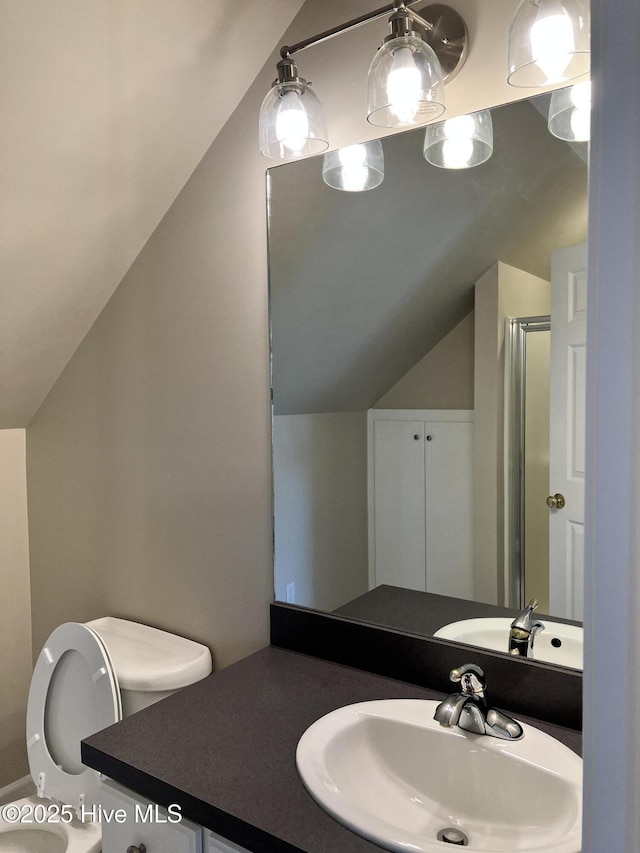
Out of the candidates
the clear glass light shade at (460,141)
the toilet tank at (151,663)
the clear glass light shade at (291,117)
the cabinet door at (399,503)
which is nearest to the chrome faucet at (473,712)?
the cabinet door at (399,503)

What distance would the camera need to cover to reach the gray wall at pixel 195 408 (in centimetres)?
156

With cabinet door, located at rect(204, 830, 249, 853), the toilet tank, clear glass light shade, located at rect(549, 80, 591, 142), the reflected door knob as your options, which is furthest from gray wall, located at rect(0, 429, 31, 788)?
clear glass light shade, located at rect(549, 80, 591, 142)

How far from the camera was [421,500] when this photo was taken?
4.53 ft

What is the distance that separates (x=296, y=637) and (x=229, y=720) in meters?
0.34

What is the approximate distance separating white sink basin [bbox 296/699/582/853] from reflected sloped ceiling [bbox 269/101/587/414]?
68cm

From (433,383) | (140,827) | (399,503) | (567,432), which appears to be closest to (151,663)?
(140,827)

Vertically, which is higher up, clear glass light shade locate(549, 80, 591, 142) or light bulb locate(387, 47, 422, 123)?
light bulb locate(387, 47, 422, 123)

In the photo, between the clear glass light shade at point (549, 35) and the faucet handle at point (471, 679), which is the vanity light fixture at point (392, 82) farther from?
the faucet handle at point (471, 679)

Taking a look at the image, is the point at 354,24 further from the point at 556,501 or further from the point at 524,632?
the point at 524,632

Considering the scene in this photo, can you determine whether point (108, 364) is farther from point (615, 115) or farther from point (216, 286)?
point (615, 115)

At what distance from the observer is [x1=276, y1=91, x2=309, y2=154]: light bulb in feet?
4.31

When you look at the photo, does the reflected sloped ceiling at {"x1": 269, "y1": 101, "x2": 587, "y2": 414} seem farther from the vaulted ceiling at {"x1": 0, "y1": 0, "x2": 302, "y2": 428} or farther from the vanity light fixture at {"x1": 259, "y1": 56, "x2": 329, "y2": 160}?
the vaulted ceiling at {"x1": 0, "y1": 0, "x2": 302, "y2": 428}

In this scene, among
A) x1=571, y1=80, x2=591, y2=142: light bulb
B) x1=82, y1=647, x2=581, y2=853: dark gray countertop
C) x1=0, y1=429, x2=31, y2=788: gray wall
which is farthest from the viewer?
x1=0, y1=429, x2=31, y2=788: gray wall

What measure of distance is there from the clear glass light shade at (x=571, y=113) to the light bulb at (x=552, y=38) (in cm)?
8
